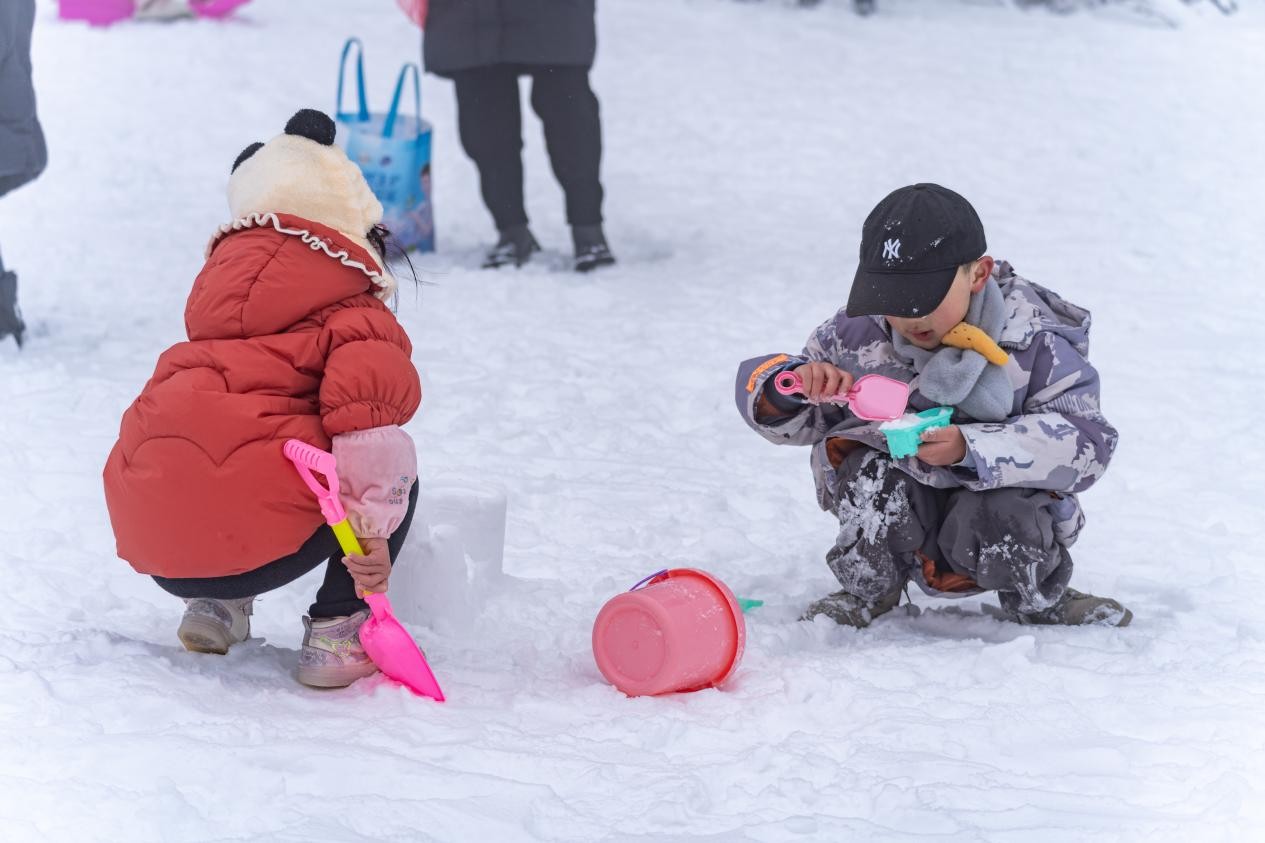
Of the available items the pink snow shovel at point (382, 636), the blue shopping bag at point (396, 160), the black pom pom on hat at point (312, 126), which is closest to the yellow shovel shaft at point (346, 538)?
the pink snow shovel at point (382, 636)

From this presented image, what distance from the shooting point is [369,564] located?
212cm

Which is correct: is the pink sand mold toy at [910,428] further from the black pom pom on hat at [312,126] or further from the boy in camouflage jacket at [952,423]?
the black pom pom on hat at [312,126]

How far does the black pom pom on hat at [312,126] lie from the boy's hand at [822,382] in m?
0.84

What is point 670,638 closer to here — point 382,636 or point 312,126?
point 382,636

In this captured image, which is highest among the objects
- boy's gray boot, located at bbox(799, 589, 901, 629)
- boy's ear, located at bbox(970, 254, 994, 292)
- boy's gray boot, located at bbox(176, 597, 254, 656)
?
boy's ear, located at bbox(970, 254, 994, 292)

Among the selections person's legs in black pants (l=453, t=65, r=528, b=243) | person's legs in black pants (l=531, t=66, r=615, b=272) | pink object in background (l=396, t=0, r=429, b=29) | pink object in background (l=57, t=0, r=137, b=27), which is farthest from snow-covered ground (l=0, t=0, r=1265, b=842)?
pink object in background (l=396, t=0, r=429, b=29)

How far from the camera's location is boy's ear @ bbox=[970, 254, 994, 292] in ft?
7.55

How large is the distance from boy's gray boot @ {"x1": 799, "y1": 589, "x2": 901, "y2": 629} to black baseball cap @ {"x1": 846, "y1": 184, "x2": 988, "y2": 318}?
0.56m

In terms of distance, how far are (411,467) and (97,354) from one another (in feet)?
7.12

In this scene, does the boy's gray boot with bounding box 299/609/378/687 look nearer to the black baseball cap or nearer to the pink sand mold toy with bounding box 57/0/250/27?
the black baseball cap

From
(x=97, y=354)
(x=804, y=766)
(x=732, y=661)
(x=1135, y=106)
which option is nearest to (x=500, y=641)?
(x=732, y=661)

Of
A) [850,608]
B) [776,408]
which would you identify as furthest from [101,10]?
[850,608]

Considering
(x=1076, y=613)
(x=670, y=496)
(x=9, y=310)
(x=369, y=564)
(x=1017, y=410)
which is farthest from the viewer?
(x=9, y=310)

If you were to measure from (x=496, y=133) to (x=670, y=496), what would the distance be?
6.94 ft
